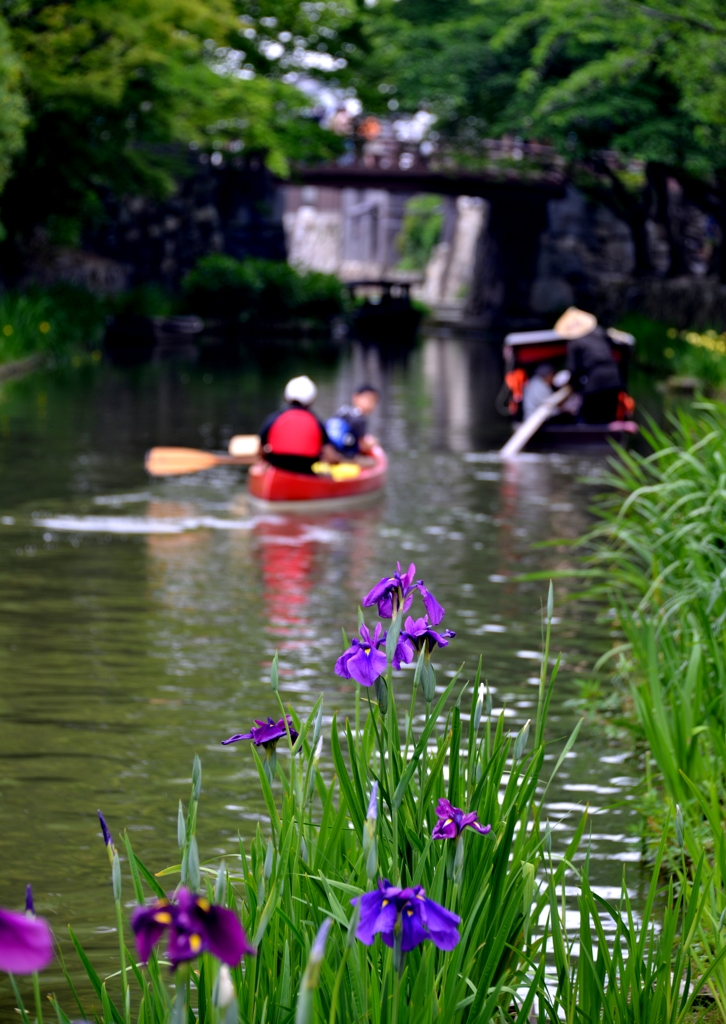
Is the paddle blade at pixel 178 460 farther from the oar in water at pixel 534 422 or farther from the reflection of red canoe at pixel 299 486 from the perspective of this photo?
the oar in water at pixel 534 422

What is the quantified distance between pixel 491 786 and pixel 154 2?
2754 centimetres

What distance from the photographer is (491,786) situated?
10.5 feet

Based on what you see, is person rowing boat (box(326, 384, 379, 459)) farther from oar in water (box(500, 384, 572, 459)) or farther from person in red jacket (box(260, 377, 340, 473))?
oar in water (box(500, 384, 572, 459))

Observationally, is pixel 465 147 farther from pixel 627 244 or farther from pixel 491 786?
pixel 491 786

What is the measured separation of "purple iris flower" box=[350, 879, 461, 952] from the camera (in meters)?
2.07

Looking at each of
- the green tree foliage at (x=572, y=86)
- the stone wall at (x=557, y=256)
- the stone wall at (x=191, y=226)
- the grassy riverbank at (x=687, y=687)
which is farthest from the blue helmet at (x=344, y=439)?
the stone wall at (x=557, y=256)

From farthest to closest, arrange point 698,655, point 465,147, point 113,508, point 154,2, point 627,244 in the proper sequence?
1. point 627,244
2. point 465,147
3. point 154,2
4. point 113,508
5. point 698,655

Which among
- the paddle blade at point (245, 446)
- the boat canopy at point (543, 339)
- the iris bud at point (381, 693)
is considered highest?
the boat canopy at point (543, 339)

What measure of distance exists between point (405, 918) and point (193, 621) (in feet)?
24.2

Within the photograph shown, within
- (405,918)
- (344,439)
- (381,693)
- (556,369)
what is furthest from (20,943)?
(556,369)

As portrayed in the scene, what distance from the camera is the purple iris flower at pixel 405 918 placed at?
6.81 ft

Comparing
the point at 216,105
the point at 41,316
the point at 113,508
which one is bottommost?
the point at 113,508

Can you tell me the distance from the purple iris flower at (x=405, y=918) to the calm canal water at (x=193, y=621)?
2390 millimetres

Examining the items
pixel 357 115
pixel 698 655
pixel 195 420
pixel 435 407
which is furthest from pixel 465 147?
pixel 698 655
